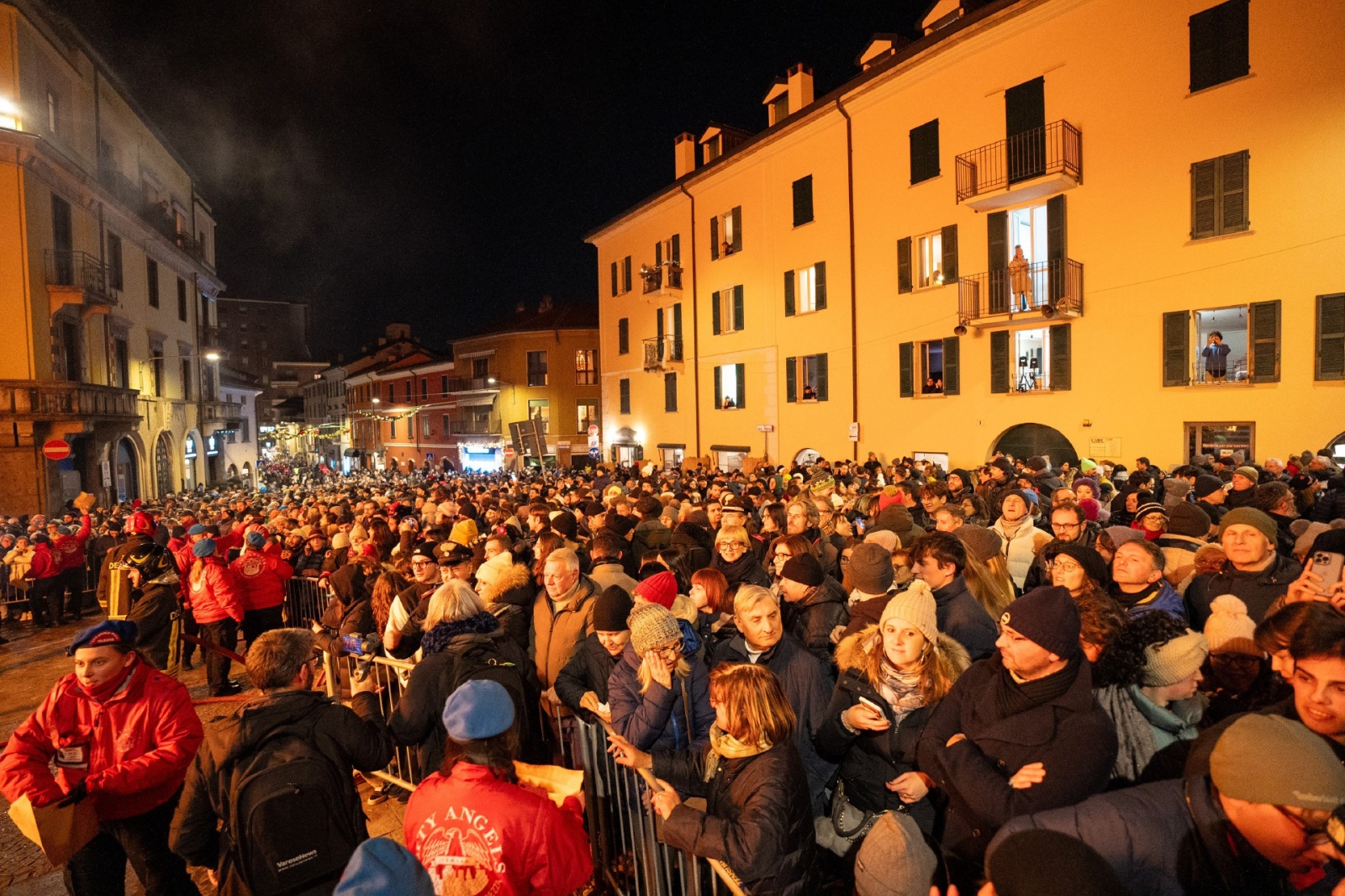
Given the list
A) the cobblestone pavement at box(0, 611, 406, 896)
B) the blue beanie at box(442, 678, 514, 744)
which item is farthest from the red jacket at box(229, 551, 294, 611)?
the blue beanie at box(442, 678, 514, 744)

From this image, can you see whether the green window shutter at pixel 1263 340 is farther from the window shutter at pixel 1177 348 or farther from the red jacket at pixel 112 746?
the red jacket at pixel 112 746

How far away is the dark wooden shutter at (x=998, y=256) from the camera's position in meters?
16.9

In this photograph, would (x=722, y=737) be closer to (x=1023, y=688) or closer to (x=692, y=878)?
(x=692, y=878)

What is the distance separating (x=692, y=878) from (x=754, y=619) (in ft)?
3.74

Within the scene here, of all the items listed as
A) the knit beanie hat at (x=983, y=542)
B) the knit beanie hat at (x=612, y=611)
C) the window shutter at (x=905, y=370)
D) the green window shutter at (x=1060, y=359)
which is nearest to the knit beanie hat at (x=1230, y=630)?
the knit beanie hat at (x=983, y=542)

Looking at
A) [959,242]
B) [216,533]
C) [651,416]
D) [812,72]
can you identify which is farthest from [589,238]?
[216,533]

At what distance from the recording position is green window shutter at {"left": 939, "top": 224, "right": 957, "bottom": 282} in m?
18.0

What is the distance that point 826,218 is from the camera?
2180cm

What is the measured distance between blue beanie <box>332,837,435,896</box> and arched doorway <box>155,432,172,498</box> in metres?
33.2

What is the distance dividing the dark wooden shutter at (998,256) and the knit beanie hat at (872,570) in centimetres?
1466

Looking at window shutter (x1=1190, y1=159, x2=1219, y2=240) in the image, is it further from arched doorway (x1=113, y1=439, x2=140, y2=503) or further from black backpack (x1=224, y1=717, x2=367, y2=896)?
arched doorway (x1=113, y1=439, x2=140, y2=503)

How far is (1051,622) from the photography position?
238cm

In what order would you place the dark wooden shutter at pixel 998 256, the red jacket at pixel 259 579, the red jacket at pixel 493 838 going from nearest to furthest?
the red jacket at pixel 493 838, the red jacket at pixel 259 579, the dark wooden shutter at pixel 998 256

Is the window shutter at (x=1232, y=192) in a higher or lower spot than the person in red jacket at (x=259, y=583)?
higher
